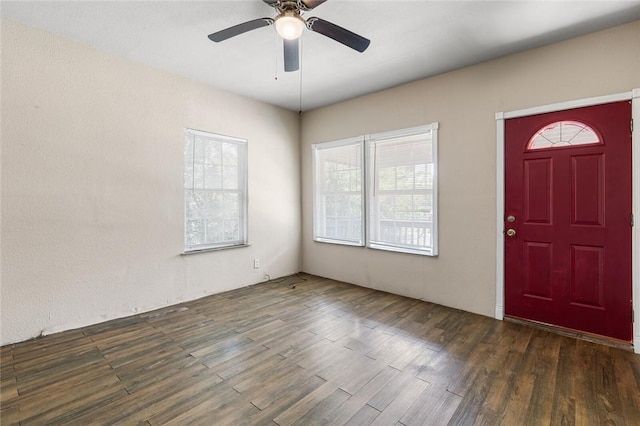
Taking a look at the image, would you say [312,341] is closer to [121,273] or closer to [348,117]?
[121,273]

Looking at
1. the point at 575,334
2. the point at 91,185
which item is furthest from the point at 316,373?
the point at 91,185

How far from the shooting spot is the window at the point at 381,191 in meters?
3.72

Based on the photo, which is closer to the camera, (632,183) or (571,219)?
(632,183)

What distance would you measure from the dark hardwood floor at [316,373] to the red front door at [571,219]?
1.05 feet

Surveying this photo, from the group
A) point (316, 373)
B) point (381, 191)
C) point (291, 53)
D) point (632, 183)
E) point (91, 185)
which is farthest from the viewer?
point (381, 191)

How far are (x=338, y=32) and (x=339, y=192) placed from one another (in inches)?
107

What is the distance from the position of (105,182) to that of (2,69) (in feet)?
3.80

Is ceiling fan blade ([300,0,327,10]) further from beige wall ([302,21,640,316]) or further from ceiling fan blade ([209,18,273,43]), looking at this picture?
beige wall ([302,21,640,316])

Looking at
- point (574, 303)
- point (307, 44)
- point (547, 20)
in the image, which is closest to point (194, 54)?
point (307, 44)

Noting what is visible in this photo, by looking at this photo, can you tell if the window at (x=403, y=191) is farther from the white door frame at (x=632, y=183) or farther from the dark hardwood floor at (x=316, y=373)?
the dark hardwood floor at (x=316, y=373)

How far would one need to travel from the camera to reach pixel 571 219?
2777 mm

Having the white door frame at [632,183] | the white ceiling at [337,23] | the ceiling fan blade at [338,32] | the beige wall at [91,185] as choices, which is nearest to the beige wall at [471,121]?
the white door frame at [632,183]

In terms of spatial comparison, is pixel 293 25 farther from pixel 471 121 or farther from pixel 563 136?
pixel 563 136

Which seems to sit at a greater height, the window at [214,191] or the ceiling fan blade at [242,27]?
the ceiling fan blade at [242,27]
